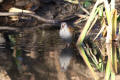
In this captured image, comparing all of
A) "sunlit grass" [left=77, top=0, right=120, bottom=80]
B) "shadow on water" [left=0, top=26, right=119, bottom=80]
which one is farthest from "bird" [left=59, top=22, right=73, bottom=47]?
"sunlit grass" [left=77, top=0, right=120, bottom=80]

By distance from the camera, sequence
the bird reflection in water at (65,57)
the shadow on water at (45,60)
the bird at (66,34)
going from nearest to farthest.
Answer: the shadow on water at (45,60) → the bird reflection in water at (65,57) → the bird at (66,34)

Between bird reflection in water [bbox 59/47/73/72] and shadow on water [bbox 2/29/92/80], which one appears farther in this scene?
bird reflection in water [bbox 59/47/73/72]

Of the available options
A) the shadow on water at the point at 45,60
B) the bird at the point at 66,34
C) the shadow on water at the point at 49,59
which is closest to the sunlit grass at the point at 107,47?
the shadow on water at the point at 49,59

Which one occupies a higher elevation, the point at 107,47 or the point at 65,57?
the point at 107,47

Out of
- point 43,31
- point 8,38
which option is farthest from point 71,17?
point 8,38

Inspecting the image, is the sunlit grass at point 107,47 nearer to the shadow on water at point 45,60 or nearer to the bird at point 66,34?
the shadow on water at point 45,60

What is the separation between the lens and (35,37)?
19.6 feet

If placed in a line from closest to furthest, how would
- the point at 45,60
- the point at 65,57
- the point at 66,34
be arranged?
the point at 45,60
the point at 65,57
the point at 66,34

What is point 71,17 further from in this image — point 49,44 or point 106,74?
point 106,74

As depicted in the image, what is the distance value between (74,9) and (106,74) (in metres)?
5.17

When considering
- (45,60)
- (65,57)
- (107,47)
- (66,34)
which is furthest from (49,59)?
(66,34)

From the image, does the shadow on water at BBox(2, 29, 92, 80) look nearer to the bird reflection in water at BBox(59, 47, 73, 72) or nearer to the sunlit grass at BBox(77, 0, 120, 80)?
the bird reflection in water at BBox(59, 47, 73, 72)

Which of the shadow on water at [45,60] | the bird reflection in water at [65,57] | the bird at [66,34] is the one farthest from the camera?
the bird at [66,34]

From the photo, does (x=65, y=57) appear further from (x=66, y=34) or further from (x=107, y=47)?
(x=66, y=34)
